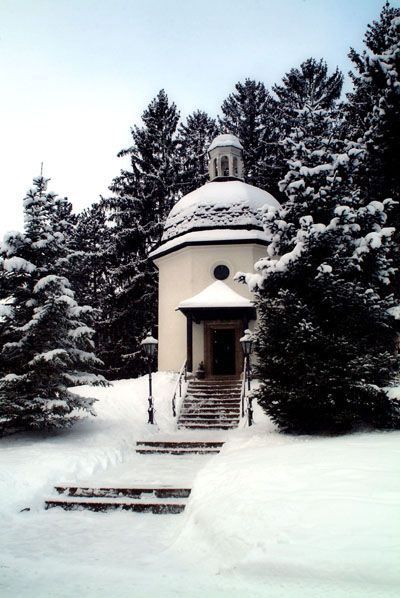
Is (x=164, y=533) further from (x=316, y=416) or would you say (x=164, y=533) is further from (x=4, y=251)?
(x=4, y=251)

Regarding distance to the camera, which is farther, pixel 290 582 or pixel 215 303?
pixel 215 303

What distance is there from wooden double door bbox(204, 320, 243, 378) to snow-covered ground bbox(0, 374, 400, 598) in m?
9.55

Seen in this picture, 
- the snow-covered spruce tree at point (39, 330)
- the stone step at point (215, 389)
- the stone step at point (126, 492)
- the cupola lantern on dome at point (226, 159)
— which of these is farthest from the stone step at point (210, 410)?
the cupola lantern on dome at point (226, 159)

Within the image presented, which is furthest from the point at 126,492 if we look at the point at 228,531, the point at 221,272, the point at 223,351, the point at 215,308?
the point at 221,272

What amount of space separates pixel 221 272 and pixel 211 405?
21.5ft

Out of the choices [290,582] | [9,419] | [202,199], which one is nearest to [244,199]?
[202,199]

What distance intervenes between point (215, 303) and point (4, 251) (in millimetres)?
8404

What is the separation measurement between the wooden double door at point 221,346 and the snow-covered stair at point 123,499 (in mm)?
10808

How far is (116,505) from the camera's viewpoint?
7.27 metres

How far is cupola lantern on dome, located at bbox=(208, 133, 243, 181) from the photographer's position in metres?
24.0

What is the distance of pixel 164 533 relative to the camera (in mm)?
6145

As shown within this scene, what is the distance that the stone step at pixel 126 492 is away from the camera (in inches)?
297

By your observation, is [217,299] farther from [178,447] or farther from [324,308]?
[178,447]

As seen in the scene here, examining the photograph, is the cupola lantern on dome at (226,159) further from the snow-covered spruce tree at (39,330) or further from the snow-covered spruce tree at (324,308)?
the snow-covered spruce tree at (39,330)
